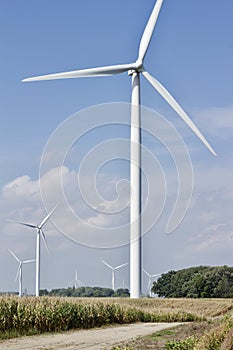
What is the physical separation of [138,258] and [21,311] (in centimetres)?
1805

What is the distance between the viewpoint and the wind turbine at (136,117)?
4419cm

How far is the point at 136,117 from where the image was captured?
47.0m

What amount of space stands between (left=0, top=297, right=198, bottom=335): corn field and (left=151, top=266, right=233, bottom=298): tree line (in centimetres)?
6979

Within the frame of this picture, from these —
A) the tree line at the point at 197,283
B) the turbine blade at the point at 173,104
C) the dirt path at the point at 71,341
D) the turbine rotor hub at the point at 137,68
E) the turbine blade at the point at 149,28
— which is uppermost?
the turbine blade at the point at 149,28

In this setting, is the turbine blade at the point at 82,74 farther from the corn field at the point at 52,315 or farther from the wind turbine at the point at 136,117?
the corn field at the point at 52,315

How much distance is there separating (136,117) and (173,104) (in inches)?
133

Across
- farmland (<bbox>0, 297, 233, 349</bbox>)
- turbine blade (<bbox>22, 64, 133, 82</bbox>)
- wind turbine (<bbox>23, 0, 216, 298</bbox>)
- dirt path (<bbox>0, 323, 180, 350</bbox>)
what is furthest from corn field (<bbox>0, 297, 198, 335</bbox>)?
turbine blade (<bbox>22, 64, 133, 82</bbox>)

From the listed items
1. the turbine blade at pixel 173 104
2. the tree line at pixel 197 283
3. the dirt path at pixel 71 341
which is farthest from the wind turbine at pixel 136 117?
the tree line at pixel 197 283

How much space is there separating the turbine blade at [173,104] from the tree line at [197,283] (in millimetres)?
60173

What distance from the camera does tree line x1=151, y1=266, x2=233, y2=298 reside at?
10319 cm

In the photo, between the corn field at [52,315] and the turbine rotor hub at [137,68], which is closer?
the corn field at [52,315]

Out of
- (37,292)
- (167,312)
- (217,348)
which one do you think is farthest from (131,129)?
(217,348)

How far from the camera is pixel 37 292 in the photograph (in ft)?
199

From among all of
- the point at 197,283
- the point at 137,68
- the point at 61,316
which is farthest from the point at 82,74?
the point at 197,283
